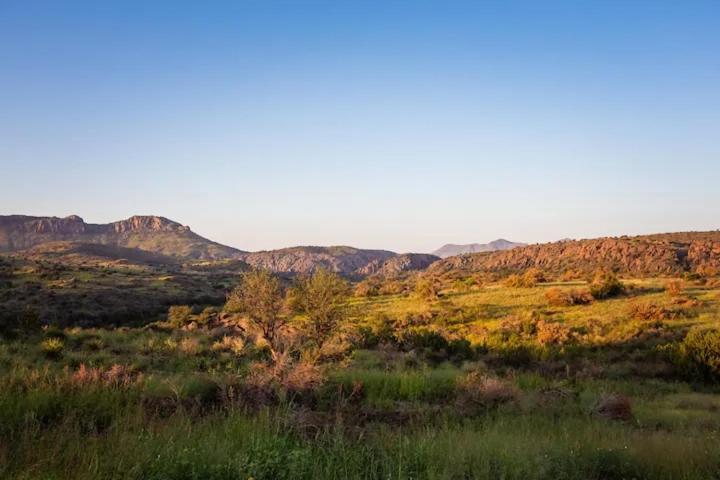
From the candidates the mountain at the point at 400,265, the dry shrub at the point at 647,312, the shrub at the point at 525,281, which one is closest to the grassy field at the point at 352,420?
the dry shrub at the point at 647,312

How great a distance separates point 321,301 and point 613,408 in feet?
64.0

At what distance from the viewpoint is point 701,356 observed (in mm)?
18719

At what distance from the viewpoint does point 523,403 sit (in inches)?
400

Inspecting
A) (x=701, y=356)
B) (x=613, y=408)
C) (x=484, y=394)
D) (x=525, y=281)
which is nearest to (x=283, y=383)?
(x=484, y=394)

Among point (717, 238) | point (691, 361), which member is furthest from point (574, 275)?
point (717, 238)

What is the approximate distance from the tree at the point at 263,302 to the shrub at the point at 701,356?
20.2 metres

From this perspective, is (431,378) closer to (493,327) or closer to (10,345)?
(493,327)

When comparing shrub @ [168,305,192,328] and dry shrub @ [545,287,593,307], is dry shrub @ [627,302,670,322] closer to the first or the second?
dry shrub @ [545,287,593,307]

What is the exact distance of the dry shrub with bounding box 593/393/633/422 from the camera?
33.4ft

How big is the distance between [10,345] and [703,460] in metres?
25.6

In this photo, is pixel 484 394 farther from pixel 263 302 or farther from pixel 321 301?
pixel 263 302

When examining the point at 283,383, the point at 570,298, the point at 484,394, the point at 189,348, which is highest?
the point at 570,298

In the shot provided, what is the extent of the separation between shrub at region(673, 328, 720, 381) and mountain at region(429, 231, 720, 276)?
40.0 meters

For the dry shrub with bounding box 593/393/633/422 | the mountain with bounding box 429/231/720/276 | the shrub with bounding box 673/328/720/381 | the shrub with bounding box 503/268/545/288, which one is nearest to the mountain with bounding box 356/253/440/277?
the mountain with bounding box 429/231/720/276
